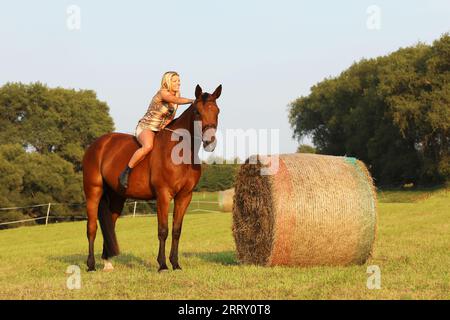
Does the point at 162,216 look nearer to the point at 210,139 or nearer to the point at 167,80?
the point at 210,139

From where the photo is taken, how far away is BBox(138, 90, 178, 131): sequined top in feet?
33.0

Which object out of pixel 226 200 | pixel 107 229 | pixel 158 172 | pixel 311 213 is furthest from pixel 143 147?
pixel 226 200

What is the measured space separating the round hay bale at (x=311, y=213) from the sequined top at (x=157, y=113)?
6.10 ft

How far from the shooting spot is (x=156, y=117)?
1007 centimetres

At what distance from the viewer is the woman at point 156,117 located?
32.5ft

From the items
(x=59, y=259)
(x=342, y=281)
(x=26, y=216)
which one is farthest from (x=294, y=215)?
(x=26, y=216)

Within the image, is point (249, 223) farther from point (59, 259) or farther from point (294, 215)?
point (59, 259)

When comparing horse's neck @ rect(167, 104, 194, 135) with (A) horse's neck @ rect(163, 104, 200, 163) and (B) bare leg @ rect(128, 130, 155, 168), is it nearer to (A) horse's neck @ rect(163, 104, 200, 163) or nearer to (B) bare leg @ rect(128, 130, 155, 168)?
(A) horse's neck @ rect(163, 104, 200, 163)

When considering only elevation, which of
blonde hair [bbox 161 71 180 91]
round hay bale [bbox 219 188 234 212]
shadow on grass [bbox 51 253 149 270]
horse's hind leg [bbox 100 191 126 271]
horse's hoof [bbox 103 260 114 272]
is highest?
blonde hair [bbox 161 71 180 91]

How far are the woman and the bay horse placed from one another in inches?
4.6

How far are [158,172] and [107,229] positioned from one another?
5.89 feet

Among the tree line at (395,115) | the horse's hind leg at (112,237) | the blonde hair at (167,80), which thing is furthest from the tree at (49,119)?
the blonde hair at (167,80)

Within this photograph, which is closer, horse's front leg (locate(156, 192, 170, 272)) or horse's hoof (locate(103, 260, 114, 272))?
horse's front leg (locate(156, 192, 170, 272))

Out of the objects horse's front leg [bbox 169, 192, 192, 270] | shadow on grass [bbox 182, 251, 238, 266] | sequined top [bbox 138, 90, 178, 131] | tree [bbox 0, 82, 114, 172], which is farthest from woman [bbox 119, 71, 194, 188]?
tree [bbox 0, 82, 114, 172]
